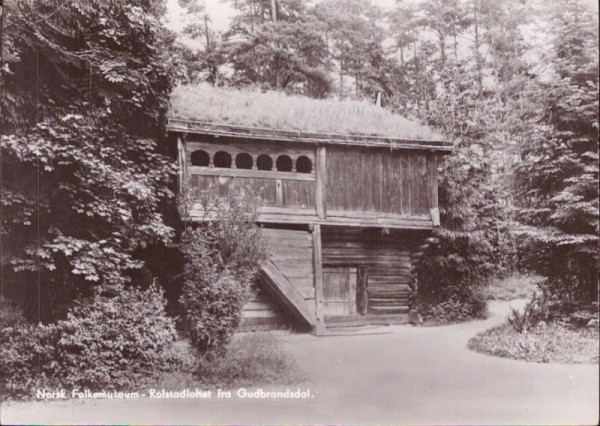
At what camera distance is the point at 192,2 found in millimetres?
10375

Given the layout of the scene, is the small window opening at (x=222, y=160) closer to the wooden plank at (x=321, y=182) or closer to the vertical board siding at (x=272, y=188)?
the vertical board siding at (x=272, y=188)

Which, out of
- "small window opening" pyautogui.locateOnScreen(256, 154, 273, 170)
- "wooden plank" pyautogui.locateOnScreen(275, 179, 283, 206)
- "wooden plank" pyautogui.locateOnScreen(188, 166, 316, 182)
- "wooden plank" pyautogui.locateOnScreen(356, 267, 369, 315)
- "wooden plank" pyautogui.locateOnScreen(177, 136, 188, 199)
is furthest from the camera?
"wooden plank" pyautogui.locateOnScreen(356, 267, 369, 315)

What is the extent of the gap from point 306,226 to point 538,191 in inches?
217

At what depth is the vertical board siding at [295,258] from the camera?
1427 cm

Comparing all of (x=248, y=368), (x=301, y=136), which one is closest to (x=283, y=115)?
(x=301, y=136)

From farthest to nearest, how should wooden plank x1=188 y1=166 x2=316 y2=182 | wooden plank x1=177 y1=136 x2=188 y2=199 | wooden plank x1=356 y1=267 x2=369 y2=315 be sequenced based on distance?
wooden plank x1=356 y1=267 x2=369 y2=315 < wooden plank x1=188 y1=166 x2=316 y2=182 < wooden plank x1=177 y1=136 x2=188 y2=199

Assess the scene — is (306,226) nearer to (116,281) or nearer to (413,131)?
(413,131)

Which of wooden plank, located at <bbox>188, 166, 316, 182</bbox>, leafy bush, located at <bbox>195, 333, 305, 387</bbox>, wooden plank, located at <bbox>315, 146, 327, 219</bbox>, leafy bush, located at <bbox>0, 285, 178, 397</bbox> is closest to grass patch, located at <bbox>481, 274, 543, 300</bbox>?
wooden plank, located at <bbox>315, 146, 327, 219</bbox>

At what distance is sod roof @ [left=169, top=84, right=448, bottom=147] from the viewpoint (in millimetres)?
13688

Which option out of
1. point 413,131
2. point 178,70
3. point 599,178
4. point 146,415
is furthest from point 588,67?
point 146,415

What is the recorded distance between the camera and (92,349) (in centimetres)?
A: 981

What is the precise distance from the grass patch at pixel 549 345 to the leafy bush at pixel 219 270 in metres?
4.52

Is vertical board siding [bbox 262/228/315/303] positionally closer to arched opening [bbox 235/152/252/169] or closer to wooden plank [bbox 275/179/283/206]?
wooden plank [bbox 275/179/283/206]

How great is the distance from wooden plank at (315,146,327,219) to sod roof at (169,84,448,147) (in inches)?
21.1
